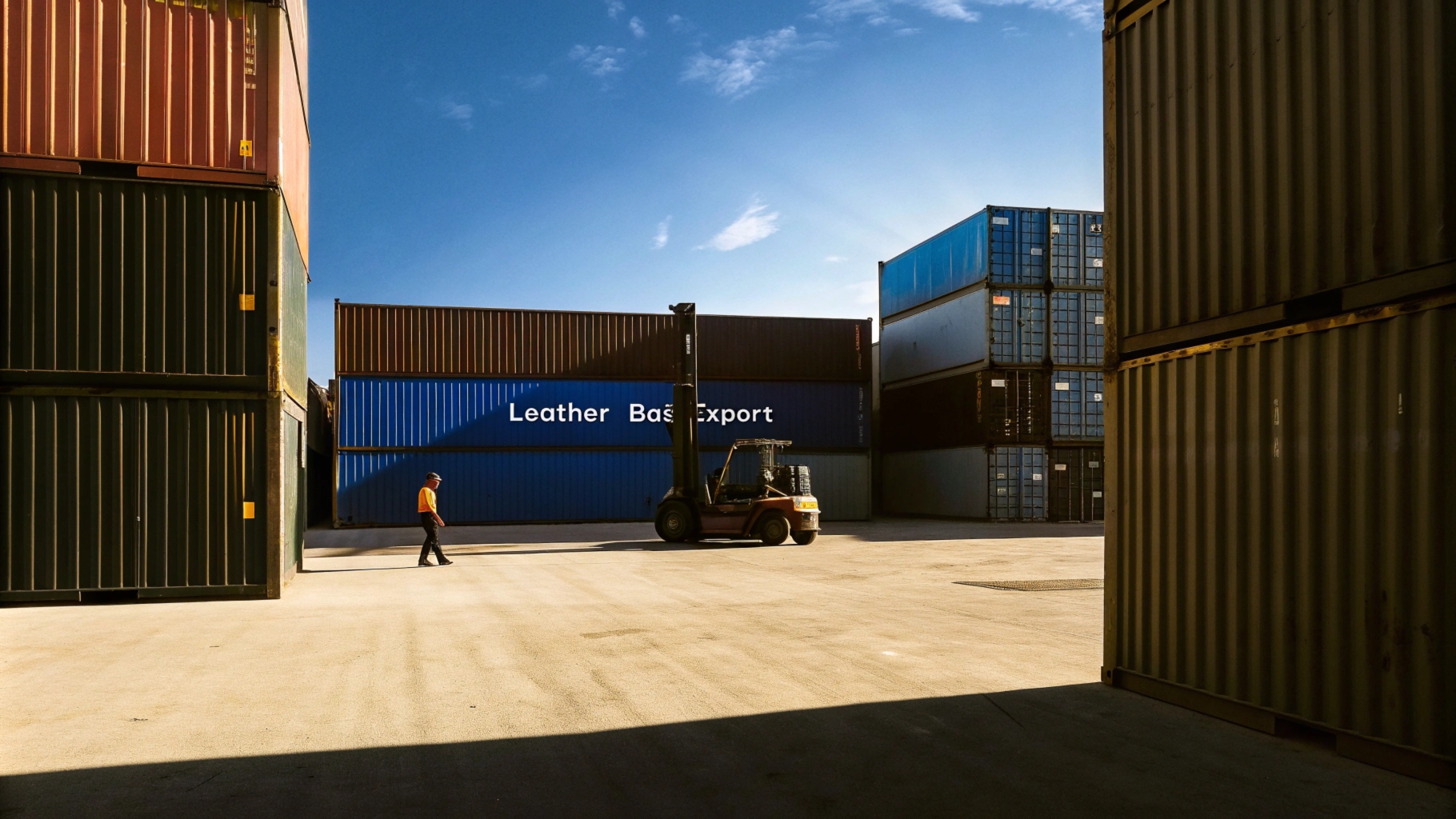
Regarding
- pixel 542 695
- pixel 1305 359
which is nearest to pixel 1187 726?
pixel 1305 359

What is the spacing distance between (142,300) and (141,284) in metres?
0.18

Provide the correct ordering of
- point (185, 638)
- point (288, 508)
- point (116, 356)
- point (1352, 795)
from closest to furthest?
point (1352, 795) → point (185, 638) → point (116, 356) → point (288, 508)

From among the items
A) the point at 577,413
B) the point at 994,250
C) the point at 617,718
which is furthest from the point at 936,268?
the point at 617,718

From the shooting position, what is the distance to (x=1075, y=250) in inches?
1110

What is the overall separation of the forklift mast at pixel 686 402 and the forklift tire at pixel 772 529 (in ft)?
4.90

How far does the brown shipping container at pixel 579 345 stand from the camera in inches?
1085

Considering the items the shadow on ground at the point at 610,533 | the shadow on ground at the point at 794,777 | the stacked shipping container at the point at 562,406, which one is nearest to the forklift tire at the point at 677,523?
the shadow on ground at the point at 610,533

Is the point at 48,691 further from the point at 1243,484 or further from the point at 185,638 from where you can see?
the point at 1243,484

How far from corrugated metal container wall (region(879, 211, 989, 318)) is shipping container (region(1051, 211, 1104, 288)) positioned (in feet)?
7.44

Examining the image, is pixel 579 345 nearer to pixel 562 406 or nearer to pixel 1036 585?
pixel 562 406

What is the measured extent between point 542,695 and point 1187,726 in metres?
3.91

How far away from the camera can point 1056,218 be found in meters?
28.0

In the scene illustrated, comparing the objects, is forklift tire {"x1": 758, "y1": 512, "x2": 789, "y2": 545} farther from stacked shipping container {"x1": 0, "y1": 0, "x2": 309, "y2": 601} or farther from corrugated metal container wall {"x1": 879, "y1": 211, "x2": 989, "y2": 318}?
corrugated metal container wall {"x1": 879, "y1": 211, "x2": 989, "y2": 318}

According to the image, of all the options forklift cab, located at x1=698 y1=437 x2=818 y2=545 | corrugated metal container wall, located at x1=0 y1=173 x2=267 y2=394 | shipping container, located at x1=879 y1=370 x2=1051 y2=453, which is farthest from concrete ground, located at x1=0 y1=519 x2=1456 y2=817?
shipping container, located at x1=879 y1=370 x2=1051 y2=453
